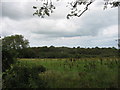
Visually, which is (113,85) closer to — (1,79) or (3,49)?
(1,79)

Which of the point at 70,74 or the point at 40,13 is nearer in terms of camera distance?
the point at 40,13

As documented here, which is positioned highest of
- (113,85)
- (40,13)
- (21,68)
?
(40,13)

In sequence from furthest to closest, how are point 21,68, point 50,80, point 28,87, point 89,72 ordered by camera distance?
point 89,72 → point 50,80 → point 21,68 → point 28,87

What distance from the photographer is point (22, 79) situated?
8.16 meters

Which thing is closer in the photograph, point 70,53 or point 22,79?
point 22,79

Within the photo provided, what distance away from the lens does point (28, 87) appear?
7.79m

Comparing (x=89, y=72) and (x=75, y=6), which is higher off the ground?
(x=75, y=6)

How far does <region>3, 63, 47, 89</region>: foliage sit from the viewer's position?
7.91 m

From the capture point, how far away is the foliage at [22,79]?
791 centimetres

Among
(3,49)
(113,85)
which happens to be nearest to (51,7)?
(3,49)

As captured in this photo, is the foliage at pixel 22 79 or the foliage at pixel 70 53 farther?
the foliage at pixel 70 53

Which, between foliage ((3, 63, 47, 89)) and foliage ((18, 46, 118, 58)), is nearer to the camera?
foliage ((3, 63, 47, 89))

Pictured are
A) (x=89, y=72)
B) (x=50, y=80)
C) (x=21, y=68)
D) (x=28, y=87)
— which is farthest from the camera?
(x=89, y=72)

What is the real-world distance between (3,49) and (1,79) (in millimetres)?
1612
